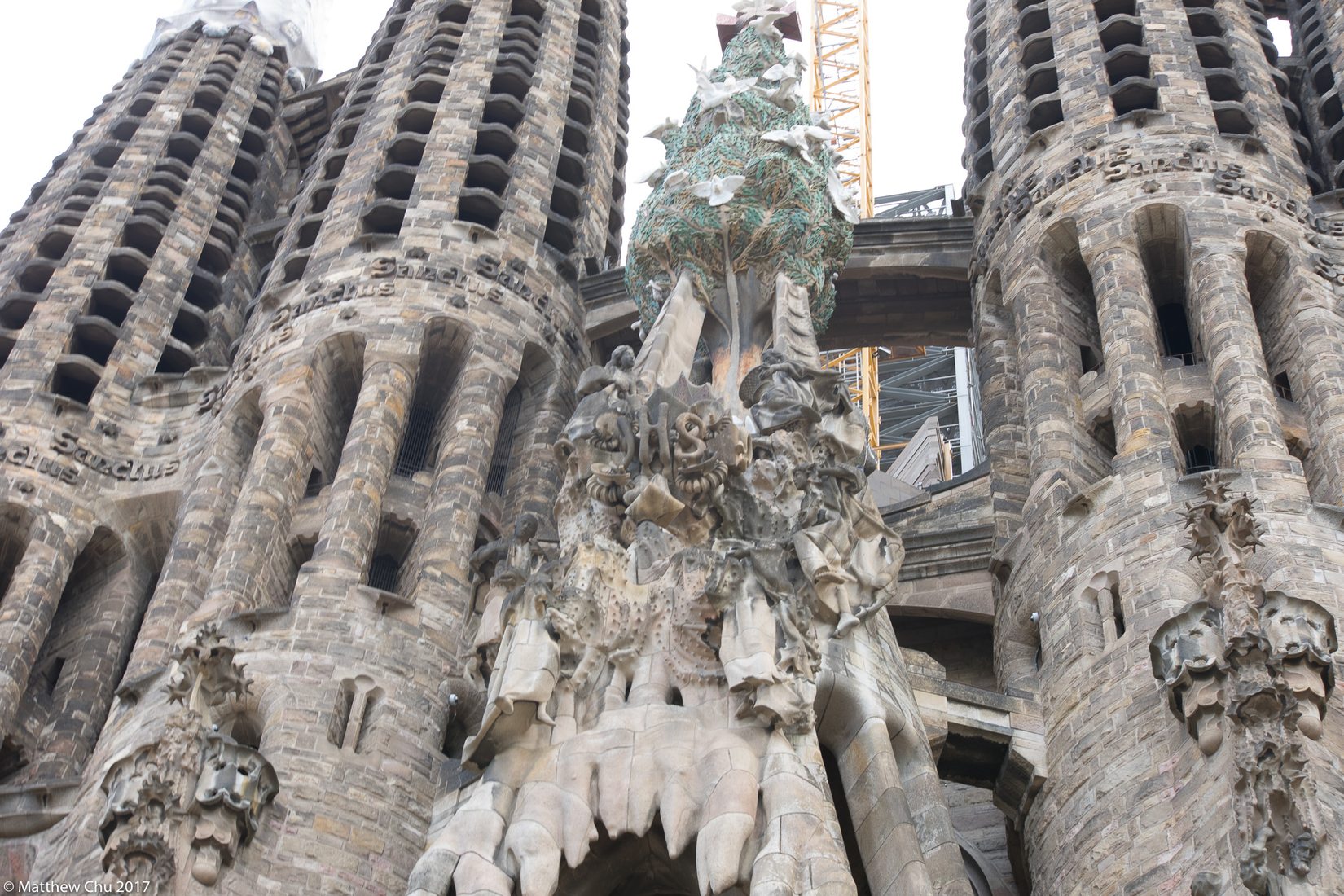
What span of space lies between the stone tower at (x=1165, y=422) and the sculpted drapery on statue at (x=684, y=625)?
2.24 meters

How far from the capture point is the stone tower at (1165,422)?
66.7 ft

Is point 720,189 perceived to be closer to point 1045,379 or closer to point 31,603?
point 1045,379

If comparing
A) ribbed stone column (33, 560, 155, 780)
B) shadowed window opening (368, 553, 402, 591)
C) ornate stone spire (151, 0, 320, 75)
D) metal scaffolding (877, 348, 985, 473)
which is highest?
ornate stone spire (151, 0, 320, 75)

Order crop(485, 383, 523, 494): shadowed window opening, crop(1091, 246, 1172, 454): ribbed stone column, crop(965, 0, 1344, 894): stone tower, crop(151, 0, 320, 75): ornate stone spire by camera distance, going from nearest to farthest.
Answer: crop(965, 0, 1344, 894): stone tower
crop(1091, 246, 1172, 454): ribbed stone column
crop(485, 383, 523, 494): shadowed window opening
crop(151, 0, 320, 75): ornate stone spire

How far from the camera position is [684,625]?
1984 cm

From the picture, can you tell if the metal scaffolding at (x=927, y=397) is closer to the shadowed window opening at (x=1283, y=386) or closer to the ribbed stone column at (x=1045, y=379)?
the ribbed stone column at (x=1045, y=379)

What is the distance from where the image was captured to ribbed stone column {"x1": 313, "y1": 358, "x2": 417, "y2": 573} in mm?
25734

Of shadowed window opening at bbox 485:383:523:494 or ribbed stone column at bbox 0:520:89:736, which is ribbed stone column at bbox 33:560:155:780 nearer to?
ribbed stone column at bbox 0:520:89:736

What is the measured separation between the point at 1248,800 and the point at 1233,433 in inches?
253

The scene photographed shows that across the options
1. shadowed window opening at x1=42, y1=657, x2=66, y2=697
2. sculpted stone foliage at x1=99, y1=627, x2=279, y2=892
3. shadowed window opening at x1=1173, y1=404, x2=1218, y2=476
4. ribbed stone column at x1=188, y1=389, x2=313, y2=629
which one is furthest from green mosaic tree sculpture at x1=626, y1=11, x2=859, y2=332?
sculpted stone foliage at x1=99, y1=627, x2=279, y2=892

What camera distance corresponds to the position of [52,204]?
34594 millimetres

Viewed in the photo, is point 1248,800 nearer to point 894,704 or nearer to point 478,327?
point 894,704

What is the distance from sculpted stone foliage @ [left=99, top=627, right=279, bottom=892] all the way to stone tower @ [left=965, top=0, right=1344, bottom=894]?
646 centimetres

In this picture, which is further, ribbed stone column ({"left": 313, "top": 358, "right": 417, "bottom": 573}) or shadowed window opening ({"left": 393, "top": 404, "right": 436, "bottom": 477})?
shadowed window opening ({"left": 393, "top": 404, "right": 436, "bottom": 477})
